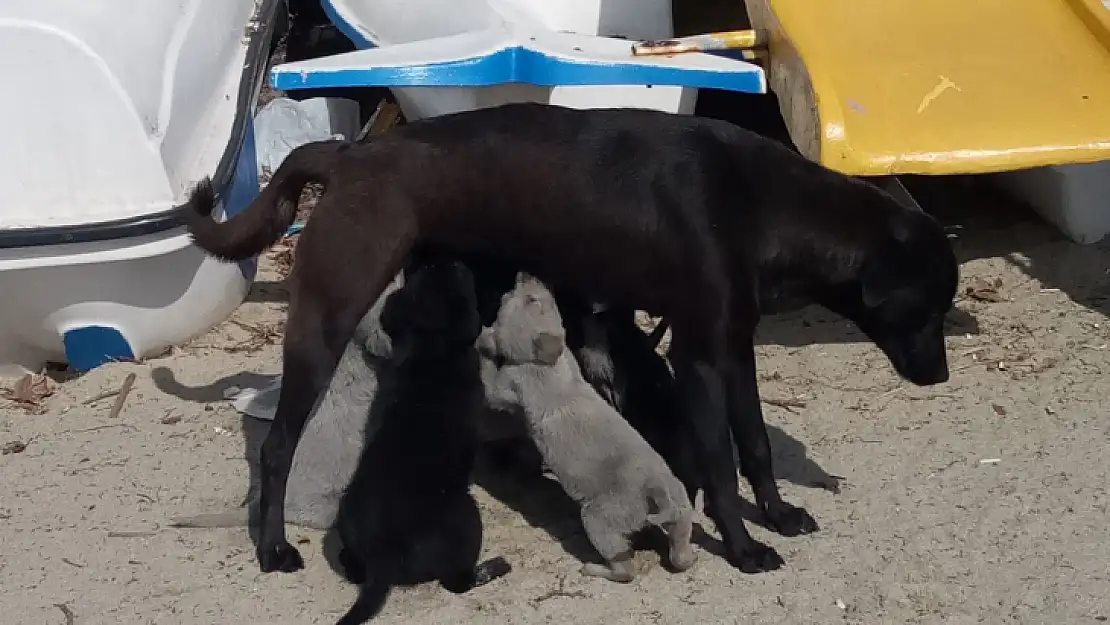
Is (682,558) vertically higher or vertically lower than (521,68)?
lower

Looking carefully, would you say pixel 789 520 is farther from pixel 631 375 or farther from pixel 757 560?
pixel 631 375

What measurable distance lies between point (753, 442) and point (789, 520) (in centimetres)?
25

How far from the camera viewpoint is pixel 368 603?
10.2 ft

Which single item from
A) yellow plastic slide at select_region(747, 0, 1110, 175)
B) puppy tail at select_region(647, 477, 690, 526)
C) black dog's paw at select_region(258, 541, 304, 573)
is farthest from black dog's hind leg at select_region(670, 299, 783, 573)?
black dog's paw at select_region(258, 541, 304, 573)

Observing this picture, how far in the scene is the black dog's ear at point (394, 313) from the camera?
3.46 metres

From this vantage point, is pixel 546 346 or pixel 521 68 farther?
pixel 521 68

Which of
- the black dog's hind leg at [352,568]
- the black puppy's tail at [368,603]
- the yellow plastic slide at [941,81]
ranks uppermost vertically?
the yellow plastic slide at [941,81]

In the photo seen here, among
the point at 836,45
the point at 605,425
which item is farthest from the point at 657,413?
the point at 836,45

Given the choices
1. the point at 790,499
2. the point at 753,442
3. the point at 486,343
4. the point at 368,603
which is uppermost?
the point at 486,343

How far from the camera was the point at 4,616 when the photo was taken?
329 cm

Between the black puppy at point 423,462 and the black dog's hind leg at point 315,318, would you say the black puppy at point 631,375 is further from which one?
the black dog's hind leg at point 315,318

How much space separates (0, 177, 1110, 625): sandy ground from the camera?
3.22 m

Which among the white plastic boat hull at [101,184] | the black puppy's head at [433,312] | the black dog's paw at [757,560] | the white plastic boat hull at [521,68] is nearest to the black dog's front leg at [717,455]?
the black dog's paw at [757,560]

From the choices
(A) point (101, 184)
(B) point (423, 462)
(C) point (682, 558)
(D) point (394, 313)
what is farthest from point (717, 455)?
(A) point (101, 184)
